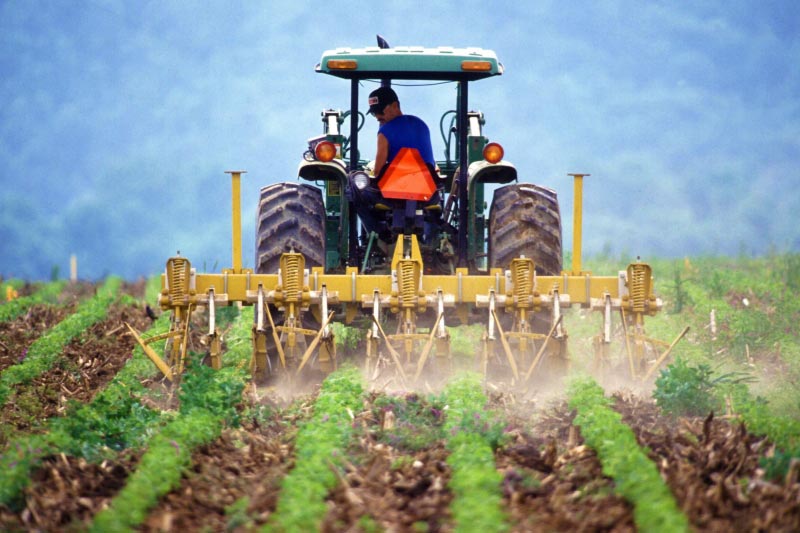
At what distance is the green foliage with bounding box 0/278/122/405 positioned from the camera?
1085 cm

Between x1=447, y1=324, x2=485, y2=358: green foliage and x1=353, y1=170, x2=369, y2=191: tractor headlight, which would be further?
x1=447, y1=324, x2=485, y2=358: green foliage

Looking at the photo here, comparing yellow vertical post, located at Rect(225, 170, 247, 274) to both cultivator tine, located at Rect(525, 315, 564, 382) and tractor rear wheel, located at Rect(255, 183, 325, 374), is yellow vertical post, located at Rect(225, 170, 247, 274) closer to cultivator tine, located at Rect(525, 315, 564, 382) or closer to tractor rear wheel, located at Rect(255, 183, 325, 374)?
tractor rear wheel, located at Rect(255, 183, 325, 374)

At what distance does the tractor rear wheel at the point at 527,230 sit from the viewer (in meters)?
10.3

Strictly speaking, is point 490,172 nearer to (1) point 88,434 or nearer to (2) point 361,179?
(2) point 361,179

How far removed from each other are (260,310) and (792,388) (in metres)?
4.55

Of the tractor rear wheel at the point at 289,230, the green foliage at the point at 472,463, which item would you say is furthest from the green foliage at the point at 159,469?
the tractor rear wheel at the point at 289,230

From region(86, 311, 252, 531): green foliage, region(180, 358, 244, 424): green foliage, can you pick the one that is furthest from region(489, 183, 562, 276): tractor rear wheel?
region(180, 358, 244, 424): green foliage

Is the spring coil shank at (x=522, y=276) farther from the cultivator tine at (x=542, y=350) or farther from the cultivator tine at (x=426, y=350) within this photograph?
the cultivator tine at (x=426, y=350)

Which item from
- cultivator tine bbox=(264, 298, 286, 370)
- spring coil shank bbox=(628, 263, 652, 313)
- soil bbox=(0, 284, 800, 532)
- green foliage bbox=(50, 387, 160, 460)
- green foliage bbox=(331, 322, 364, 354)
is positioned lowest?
soil bbox=(0, 284, 800, 532)

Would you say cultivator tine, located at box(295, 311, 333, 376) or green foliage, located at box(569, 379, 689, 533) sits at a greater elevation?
cultivator tine, located at box(295, 311, 333, 376)

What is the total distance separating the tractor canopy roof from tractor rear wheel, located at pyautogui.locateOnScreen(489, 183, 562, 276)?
3.97 ft

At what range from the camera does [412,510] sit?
5.91 m

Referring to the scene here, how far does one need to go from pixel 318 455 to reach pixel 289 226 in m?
4.07

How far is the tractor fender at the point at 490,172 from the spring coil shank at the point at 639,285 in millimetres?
1426
